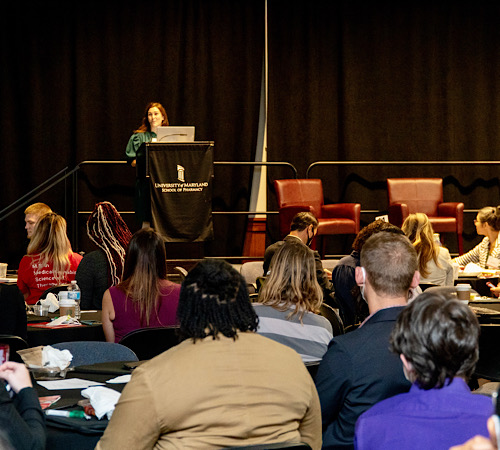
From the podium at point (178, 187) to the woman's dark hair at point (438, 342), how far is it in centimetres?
625

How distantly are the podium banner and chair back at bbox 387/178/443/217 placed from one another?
2622 millimetres

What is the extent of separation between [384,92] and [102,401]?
8869mm

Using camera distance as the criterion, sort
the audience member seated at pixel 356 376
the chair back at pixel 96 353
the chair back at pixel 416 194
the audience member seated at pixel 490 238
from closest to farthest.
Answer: the audience member seated at pixel 356 376
the chair back at pixel 96 353
the audience member seated at pixel 490 238
the chair back at pixel 416 194

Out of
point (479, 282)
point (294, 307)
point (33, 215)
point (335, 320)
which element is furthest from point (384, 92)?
point (294, 307)

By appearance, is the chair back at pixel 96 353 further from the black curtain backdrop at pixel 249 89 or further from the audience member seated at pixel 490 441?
the black curtain backdrop at pixel 249 89

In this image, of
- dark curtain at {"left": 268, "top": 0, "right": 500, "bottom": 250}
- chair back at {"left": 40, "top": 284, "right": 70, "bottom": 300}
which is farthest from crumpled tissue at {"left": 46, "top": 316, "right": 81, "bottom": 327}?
dark curtain at {"left": 268, "top": 0, "right": 500, "bottom": 250}

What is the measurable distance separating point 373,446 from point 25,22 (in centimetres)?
908

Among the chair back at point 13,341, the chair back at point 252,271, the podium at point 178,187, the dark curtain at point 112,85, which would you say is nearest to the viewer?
the chair back at point 13,341

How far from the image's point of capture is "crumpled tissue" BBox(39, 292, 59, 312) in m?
4.78

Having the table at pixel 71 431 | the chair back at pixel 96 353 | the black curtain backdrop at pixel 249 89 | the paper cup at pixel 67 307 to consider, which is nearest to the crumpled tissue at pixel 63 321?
the paper cup at pixel 67 307

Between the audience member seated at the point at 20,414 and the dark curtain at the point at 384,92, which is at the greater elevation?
the dark curtain at the point at 384,92

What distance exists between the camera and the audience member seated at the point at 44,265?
5.34 metres

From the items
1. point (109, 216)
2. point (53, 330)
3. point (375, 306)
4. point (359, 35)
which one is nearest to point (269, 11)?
point (359, 35)

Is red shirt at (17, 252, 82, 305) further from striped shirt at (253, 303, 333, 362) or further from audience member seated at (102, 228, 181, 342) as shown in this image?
Answer: striped shirt at (253, 303, 333, 362)
